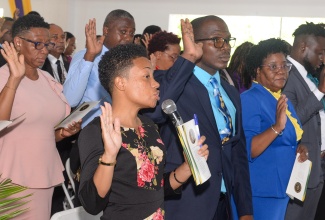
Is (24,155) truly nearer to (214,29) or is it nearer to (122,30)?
(214,29)

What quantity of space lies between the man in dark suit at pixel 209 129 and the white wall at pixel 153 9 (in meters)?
8.95

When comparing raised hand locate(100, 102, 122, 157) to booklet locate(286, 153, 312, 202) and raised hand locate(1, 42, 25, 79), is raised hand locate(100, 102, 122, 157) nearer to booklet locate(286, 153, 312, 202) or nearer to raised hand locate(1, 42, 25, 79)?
raised hand locate(1, 42, 25, 79)

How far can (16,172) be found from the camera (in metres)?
3.39

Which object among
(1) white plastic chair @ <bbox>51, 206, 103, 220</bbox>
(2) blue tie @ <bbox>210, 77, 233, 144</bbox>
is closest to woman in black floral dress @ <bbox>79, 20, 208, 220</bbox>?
(1) white plastic chair @ <bbox>51, 206, 103, 220</bbox>

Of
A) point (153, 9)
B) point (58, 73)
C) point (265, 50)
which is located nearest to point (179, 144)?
point (265, 50)

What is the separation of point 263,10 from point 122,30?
7.66 m

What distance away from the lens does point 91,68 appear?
4008mm

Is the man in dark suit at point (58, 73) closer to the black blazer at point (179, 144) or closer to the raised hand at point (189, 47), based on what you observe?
the black blazer at point (179, 144)

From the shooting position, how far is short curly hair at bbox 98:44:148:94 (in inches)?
98.5

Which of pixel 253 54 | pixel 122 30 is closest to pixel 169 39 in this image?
pixel 122 30

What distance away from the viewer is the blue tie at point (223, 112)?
3.12 metres

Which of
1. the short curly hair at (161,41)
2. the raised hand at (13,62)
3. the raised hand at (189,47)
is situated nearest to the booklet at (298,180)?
the raised hand at (189,47)

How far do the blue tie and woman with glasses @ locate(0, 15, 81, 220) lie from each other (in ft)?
3.03

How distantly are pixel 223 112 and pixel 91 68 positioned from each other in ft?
3.98
